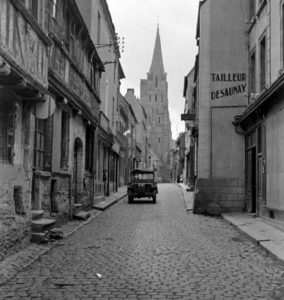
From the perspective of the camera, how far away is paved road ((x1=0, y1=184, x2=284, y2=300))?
252 inches

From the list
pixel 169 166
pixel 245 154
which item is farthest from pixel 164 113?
pixel 245 154

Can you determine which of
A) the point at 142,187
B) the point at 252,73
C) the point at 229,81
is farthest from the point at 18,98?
the point at 142,187

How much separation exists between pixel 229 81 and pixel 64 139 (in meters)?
8.07

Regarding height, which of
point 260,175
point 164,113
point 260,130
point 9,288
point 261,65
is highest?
point 164,113

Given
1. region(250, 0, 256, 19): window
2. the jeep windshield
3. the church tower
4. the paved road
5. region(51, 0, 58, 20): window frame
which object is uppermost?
the church tower

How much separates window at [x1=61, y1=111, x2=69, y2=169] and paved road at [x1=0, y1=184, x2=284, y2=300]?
2.40 m

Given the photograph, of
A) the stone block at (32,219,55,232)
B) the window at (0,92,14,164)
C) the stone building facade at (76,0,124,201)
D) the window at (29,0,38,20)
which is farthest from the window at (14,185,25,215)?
the stone building facade at (76,0,124,201)

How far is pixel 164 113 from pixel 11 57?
115 metres

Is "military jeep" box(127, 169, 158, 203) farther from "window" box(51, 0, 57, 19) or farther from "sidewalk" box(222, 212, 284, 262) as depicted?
"window" box(51, 0, 57, 19)

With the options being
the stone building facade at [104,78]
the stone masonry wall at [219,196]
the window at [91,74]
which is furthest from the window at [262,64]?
the stone building facade at [104,78]

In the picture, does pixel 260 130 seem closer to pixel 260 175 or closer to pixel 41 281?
pixel 260 175

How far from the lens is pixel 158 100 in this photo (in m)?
123

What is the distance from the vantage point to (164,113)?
122m

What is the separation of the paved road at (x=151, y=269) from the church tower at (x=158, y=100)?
4239 inches
